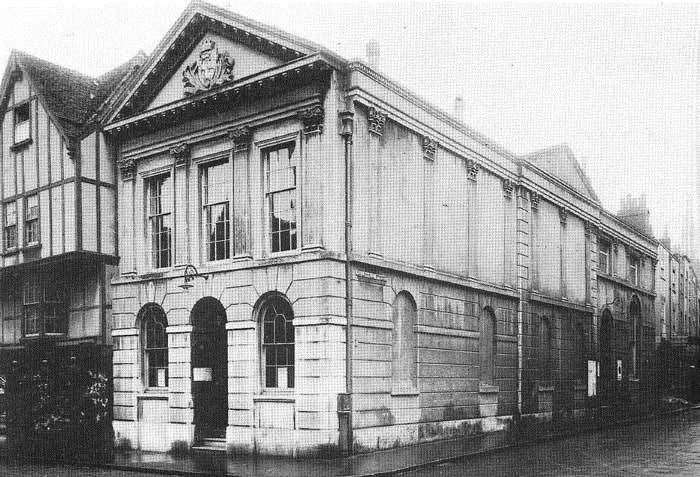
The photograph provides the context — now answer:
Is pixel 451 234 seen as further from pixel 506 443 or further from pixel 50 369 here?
pixel 50 369

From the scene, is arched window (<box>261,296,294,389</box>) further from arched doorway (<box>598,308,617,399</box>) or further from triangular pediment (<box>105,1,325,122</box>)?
arched doorway (<box>598,308,617,399</box>)

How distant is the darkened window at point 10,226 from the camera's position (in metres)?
24.3

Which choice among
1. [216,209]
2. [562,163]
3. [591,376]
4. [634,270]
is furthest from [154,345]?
[634,270]

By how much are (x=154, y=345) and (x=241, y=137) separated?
6793 mm

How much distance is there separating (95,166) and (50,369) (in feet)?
20.3

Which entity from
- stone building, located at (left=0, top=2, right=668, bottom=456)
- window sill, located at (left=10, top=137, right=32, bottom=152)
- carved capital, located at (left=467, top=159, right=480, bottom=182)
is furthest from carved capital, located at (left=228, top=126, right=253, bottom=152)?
window sill, located at (left=10, top=137, right=32, bottom=152)

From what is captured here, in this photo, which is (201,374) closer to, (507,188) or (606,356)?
(507,188)

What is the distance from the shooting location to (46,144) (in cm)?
2308

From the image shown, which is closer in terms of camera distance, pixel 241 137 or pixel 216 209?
pixel 241 137

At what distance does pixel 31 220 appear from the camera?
77.6ft

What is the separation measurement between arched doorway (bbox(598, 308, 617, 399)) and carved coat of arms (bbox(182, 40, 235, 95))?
22.4m

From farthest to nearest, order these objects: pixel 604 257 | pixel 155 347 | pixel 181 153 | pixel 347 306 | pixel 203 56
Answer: pixel 604 257 < pixel 155 347 < pixel 181 153 < pixel 203 56 < pixel 347 306

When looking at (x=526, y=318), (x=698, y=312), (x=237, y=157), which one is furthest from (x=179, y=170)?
(x=698, y=312)

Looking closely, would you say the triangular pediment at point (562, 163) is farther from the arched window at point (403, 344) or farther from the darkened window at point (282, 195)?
the darkened window at point (282, 195)
